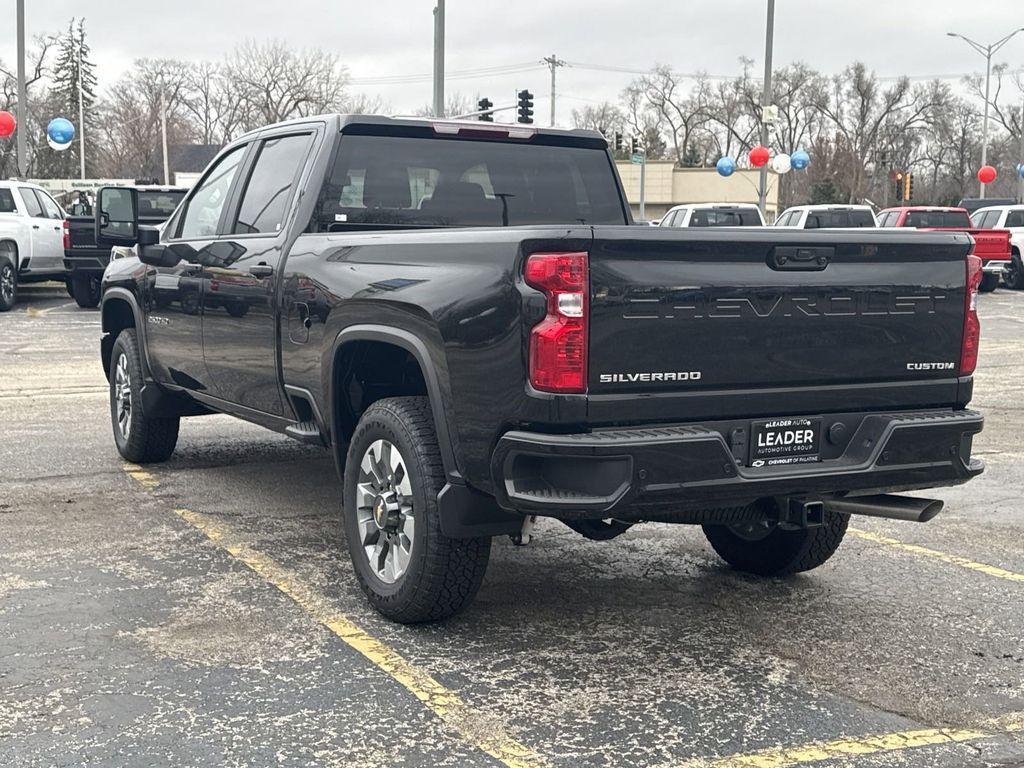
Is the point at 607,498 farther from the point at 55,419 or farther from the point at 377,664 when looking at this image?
the point at 55,419

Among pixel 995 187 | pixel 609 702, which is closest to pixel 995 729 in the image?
pixel 609 702

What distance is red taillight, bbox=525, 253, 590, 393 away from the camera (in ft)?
13.7

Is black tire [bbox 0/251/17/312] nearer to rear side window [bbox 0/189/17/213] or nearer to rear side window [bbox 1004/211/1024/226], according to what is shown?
rear side window [bbox 0/189/17/213]

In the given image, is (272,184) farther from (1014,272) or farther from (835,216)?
(1014,272)

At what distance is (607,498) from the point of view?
4199mm

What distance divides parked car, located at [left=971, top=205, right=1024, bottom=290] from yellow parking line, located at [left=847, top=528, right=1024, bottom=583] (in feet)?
81.9

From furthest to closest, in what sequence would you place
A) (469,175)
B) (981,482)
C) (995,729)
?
(981,482)
(469,175)
(995,729)

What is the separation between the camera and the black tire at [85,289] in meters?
21.2

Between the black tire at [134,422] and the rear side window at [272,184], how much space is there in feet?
5.46

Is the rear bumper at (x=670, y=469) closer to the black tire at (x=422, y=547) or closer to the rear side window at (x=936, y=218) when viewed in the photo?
the black tire at (x=422, y=547)

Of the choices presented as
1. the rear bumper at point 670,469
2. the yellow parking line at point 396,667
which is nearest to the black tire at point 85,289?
the yellow parking line at point 396,667

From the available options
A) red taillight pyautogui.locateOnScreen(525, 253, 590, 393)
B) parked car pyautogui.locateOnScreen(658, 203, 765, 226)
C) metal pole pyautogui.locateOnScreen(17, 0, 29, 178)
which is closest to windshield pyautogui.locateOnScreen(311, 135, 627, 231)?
red taillight pyautogui.locateOnScreen(525, 253, 590, 393)

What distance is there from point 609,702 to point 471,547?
32.0 inches

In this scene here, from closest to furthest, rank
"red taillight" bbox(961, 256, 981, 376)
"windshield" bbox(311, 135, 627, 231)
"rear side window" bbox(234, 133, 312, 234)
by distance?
"red taillight" bbox(961, 256, 981, 376), "windshield" bbox(311, 135, 627, 231), "rear side window" bbox(234, 133, 312, 234)
